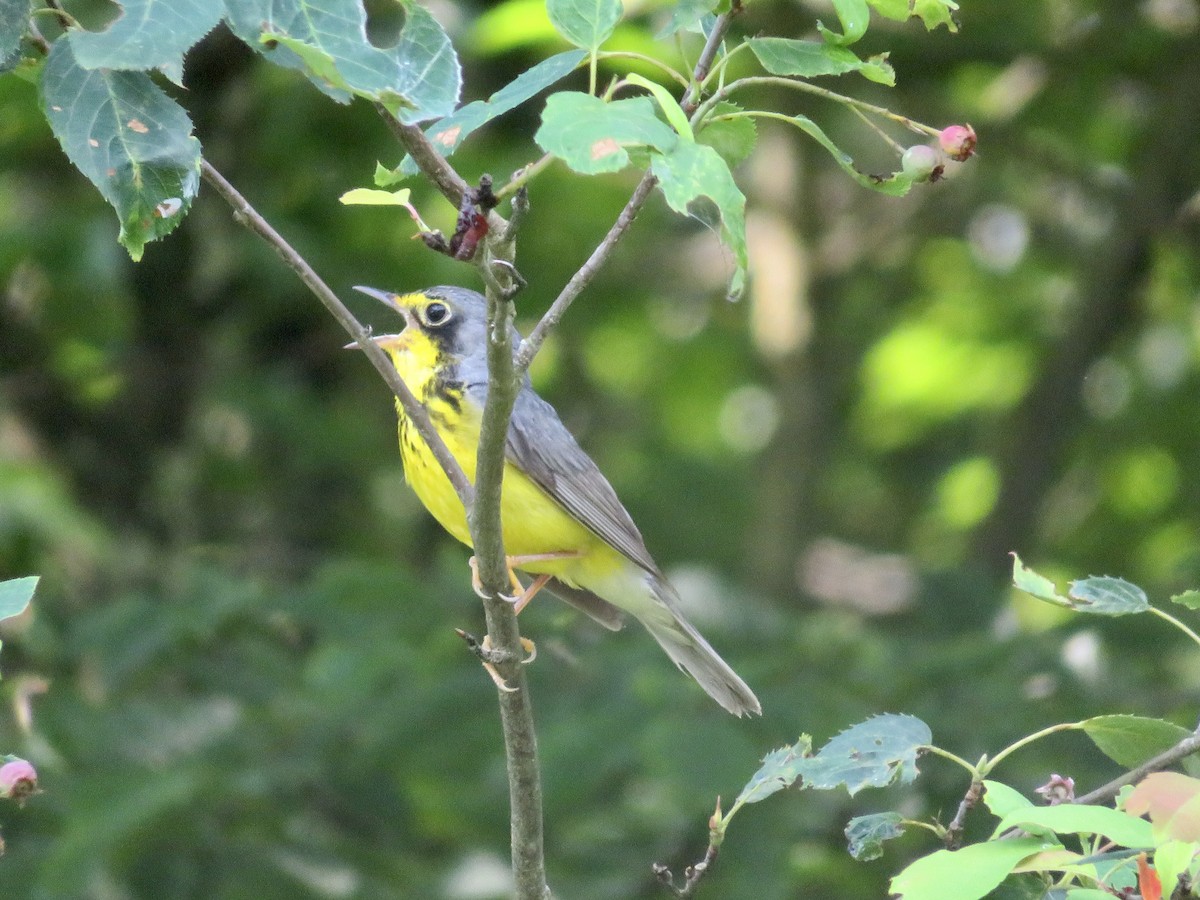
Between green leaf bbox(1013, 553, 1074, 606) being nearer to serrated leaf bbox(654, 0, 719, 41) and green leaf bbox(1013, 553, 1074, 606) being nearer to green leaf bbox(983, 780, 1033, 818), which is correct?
green leaf bbox(983, 780, 1033, 818)

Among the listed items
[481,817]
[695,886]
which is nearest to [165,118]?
[695,886]

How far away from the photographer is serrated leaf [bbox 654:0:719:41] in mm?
2682

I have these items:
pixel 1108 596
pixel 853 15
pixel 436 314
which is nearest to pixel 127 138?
pixel 853 15

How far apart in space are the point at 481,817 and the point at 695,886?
3762 millimetres

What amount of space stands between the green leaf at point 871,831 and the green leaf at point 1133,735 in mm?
404

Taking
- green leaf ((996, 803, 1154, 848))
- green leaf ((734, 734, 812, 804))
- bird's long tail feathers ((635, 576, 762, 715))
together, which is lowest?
bird's long tail feathers ((635, 576, 762, 715))

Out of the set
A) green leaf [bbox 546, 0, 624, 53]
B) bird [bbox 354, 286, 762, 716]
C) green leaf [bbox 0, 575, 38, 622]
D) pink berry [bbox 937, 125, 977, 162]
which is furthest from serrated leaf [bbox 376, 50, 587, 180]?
bird [bbox 354, 286, 762, 716]

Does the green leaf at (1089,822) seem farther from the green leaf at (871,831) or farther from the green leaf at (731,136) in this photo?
the green leaf at (731,136)

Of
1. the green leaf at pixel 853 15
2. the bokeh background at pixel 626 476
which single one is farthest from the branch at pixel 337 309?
the bokeh background at pixel 626 476

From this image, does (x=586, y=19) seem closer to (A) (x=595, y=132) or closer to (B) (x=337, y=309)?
(A) (x=595, y=132)

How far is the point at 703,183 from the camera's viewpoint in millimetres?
2242

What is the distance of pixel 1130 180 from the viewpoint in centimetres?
959

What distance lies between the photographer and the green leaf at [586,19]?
251cm

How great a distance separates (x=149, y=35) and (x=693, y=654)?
420 cm
